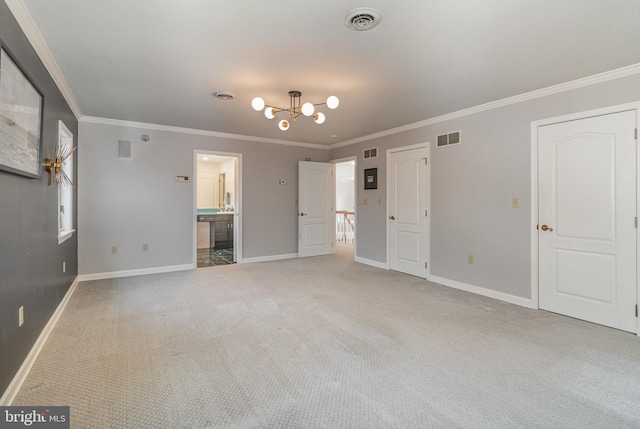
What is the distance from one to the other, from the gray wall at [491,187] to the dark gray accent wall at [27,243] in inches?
177

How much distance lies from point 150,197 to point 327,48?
156 inches

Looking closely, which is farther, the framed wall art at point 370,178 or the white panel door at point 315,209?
the white panel door at point 315,209

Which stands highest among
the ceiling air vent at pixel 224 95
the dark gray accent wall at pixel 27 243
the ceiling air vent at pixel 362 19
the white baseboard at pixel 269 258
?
the ceiling air vent at pixel 224 95

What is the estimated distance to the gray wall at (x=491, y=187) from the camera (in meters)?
3.39

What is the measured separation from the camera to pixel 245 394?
1.96 metres

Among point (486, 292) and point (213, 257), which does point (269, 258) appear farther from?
point (486, 292)

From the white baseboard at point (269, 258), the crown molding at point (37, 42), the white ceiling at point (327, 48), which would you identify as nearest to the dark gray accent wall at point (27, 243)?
the crown molding at point (37, 42)

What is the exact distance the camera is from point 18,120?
1.99 meters

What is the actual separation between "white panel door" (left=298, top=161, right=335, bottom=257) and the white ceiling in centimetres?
275

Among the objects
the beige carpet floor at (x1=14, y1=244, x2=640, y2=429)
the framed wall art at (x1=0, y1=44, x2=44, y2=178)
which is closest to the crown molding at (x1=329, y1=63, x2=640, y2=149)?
the beige carpet floor at (x1=14, y1=244, x2=640, y2=429)

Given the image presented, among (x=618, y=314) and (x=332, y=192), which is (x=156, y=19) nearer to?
(x=618, y=314)

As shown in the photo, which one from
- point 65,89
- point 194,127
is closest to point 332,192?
point 194,127

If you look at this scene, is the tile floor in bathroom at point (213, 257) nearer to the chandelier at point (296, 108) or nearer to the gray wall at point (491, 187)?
the chandelier at point (296, 108)

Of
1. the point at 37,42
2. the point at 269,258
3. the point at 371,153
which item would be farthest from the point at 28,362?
the point at 371,153
